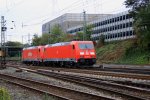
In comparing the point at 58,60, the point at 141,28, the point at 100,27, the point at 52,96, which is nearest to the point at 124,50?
the point at 141,28

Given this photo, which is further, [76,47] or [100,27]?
[100,27]

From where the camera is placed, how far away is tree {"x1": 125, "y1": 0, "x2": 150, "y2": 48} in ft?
186

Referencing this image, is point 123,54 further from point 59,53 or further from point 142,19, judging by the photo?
point 59,53

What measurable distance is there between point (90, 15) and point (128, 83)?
424 ft

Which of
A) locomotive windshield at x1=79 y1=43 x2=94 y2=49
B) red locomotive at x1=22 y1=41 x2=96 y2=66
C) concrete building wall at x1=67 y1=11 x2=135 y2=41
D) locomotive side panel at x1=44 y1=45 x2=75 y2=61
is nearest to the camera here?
red locomotive at x1=22 y1=41 x2=96 y2=66

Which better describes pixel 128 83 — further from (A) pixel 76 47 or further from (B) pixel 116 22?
(B) pixel 116 22

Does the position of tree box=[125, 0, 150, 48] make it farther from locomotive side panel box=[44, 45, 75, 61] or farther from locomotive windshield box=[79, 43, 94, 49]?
locomotive windshield box=[79, 43, 94, 49]

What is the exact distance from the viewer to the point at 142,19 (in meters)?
57.2

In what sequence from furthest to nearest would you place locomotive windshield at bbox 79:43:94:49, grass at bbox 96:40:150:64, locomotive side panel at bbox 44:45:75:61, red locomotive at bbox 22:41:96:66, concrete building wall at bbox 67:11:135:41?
1. concrete building wall at bbox 67:11:135:41
2. grass at bbox 96:40:150:64
3. locomotive side panel at bbox 44:45:75:61
4. locomotive windshield at bbox 79:43:94:49
5. red locomotive at bbox 22:41:96:66

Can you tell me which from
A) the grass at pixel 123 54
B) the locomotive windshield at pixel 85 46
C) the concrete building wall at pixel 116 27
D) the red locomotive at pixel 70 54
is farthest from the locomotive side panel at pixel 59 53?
the concrete building wall at pixel 116 27

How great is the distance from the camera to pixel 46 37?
4451 inches

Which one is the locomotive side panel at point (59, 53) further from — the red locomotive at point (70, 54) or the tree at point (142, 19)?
the tree at point (142, 19)

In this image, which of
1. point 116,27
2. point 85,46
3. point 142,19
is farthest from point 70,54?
point 116,27

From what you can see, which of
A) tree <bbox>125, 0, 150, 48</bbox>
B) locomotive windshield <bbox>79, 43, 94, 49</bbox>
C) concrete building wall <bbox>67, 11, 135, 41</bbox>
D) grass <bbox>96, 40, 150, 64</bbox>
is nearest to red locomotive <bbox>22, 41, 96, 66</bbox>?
locomotive windshield <bbox>79, 43, 94, 49</bbox>
